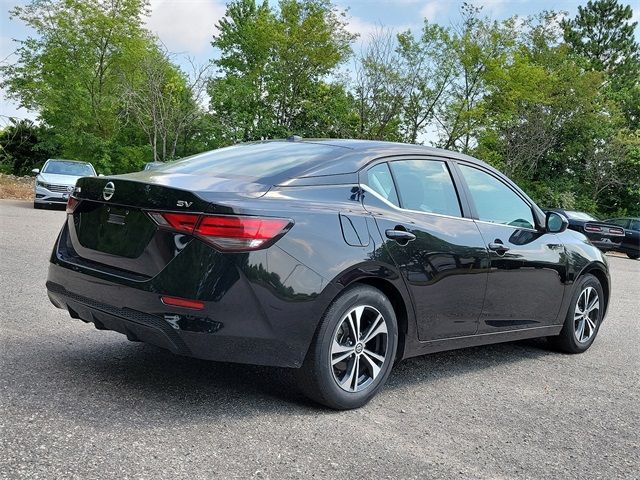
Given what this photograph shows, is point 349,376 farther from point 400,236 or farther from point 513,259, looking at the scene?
point 513,259

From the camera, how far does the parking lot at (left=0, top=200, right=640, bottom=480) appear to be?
2.78 metres

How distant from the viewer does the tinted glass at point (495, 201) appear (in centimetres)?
462

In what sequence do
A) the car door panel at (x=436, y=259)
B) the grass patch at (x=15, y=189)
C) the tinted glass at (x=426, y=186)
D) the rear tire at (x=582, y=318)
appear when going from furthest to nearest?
the grass patch at (x=15, y=189) < the rear tire at (x=582, y=318) < the tinted glass at (x=426, y=186) < the car door panel at (x=436, y=259)

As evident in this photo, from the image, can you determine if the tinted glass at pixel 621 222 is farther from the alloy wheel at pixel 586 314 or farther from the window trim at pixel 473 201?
the window trim at pixel 473 201

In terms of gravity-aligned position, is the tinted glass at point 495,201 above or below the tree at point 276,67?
below

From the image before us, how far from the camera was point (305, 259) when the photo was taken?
10.8 feet

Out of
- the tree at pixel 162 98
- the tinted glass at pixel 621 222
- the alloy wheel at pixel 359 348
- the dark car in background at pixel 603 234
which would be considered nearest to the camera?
the alloy wheel at pixel 359 348

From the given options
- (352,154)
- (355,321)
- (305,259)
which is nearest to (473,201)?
(352,154)

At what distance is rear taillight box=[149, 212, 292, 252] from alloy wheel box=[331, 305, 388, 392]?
69cm

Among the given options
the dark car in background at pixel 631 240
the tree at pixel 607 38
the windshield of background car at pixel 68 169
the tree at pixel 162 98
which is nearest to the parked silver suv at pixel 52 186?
the windshield of background car at pixel 68 169

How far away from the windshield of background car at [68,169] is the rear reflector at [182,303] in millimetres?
17119

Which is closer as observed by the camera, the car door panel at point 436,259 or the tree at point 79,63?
the car door panel at point 436,259

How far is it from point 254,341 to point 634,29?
54.5 metres

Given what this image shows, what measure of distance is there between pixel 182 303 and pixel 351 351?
1.02m
